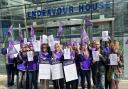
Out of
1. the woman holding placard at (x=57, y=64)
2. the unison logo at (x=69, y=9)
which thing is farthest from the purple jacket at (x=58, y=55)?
the unison logo at (x=69, y=9)

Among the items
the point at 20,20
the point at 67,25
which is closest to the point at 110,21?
the point at 67,25

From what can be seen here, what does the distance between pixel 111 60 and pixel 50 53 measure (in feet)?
6.48

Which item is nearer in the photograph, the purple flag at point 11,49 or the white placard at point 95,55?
the white placard at point 95,55

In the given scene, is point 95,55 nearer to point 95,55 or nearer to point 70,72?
point 95,55

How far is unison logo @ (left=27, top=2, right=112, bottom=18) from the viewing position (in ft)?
51.0

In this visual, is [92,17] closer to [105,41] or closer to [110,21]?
[110,21]

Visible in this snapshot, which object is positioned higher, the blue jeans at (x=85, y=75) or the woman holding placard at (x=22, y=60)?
the woman holding placard at (x=22, y=60)

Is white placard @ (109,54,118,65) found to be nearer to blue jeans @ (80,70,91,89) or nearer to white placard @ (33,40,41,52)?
blue jeans @ (80,70,91,89)

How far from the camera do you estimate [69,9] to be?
16.4 meters

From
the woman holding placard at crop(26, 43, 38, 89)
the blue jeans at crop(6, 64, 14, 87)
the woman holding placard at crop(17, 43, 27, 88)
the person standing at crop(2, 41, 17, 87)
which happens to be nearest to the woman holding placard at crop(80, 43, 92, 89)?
the woman holding placard at crop(26, 43, 38, 89)

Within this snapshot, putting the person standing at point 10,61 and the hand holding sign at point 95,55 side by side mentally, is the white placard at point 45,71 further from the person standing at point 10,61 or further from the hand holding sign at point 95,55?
the person standing at point 10,61

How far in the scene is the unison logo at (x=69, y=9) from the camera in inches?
612

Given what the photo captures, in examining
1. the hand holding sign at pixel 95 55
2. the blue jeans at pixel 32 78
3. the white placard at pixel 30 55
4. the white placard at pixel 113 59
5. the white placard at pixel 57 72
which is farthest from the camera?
the blue jeans at pixel 32 78

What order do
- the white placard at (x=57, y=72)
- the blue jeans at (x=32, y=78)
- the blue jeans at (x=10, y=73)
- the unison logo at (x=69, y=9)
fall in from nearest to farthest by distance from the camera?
the white placard at (x=57, y=72) → the blue jeans at (x=32, y=78) → the blue jeans at (x=10, y=73) → the unison logo at (x=69, y=9)
